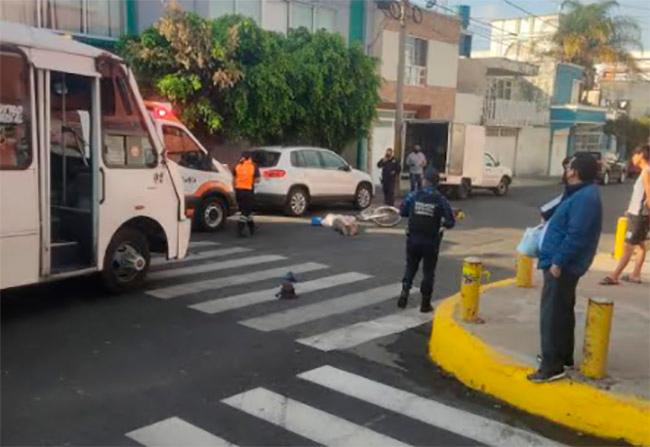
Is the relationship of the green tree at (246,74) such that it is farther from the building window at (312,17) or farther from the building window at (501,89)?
the building window at (501,89)

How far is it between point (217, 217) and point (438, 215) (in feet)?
22.6

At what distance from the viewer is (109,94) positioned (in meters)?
7.69

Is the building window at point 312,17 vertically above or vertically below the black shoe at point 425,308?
above

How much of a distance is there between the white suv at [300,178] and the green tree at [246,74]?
59.8 inches

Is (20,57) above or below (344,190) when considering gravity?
above

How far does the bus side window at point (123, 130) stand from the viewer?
301 inches

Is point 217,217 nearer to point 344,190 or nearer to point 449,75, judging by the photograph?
point 344,190

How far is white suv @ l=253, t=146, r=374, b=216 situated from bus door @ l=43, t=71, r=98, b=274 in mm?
8079

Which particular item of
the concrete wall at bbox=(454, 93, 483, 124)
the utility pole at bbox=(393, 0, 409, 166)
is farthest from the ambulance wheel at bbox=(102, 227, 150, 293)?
the concrete wall at bbox=(454, 93, 483, 124)

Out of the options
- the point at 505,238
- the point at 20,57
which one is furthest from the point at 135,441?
the point at 505,238

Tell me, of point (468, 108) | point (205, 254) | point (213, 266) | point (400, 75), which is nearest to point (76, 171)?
point (213, 266)

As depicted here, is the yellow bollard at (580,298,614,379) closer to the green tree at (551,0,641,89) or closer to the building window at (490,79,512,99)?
the building window at (490,79,512,99)

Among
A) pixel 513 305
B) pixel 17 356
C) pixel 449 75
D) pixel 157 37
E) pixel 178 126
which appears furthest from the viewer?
pixel 449 75

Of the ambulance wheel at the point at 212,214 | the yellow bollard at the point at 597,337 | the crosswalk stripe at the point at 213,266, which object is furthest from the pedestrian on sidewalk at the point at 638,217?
the ambulance wheel at the point at 212,214
